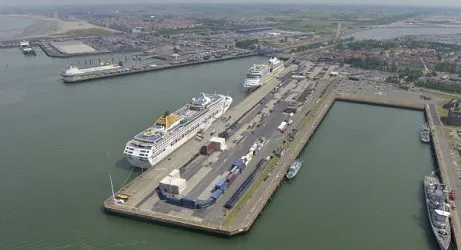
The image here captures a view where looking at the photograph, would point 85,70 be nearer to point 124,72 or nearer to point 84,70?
point 84,70

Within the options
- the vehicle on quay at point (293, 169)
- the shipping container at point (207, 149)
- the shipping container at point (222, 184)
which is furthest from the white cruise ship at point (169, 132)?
the vehicle on quay at point (293, 169)

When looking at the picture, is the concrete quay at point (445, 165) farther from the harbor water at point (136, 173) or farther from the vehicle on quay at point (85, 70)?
the vehicle on quay at point (85, 70)

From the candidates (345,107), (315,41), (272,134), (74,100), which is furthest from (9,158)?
(315,41)

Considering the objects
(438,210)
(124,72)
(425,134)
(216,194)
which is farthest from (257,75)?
(438,210)

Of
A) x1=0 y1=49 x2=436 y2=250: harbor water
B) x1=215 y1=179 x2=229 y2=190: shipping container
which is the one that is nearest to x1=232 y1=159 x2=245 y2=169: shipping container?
x1=215 y1=179 x2=229 y2=190: shipping container

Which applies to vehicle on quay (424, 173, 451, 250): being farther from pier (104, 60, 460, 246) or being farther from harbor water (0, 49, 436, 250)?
harbor water (0, 49, 436, 250)
